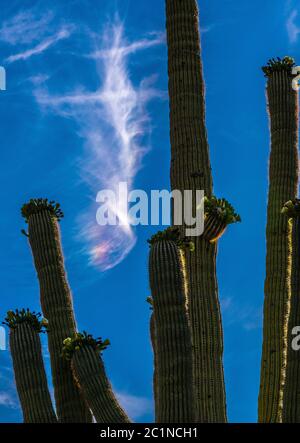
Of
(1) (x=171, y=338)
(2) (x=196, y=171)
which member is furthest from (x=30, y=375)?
(2) (x=196, y=171)

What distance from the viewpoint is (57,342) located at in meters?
12.0

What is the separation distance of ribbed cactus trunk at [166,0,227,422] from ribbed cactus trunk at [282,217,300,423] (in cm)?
118

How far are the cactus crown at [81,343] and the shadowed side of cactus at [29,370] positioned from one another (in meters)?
0.33

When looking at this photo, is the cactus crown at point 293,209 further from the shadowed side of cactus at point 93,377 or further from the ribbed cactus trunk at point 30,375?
the ribbed cactus trunk at point 30,375

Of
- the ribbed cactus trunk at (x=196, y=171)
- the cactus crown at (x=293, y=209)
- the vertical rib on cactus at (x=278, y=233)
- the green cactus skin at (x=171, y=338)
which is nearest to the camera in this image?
the green cactus skin at (x=171, y=338)

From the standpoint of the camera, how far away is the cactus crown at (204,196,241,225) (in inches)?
474

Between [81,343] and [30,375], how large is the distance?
687mm

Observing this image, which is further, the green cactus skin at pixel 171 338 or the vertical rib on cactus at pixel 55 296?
the vertical rib on cactus at pixel 55 296

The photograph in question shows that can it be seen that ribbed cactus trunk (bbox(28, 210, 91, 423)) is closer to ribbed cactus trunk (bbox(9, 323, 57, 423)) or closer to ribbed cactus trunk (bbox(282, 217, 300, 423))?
ribbed cactus trunk (bbox(9, 323, 57, 423))

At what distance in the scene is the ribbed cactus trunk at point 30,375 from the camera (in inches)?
436

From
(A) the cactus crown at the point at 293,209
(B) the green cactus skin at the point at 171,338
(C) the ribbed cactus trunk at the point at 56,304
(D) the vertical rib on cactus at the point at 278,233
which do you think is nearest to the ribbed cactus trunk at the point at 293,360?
(A) the cactus crown at the point at 293,209

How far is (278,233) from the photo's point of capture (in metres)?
13.3

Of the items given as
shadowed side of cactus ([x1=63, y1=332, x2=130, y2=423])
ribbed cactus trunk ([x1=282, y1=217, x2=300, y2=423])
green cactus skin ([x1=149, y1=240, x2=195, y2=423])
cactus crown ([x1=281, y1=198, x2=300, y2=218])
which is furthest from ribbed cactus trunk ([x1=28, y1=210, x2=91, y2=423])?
cactus crown ([x1=281, y1=198, x2=300, y2=218])
